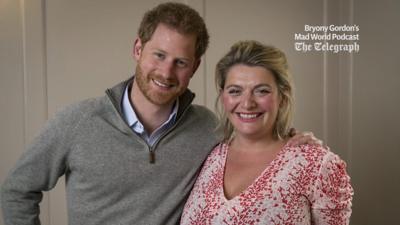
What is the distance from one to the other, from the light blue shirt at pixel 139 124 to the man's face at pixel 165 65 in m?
0.06

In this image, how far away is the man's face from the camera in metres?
1.28

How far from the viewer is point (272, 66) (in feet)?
4.15

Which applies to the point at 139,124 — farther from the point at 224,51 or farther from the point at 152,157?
the point at 224,51

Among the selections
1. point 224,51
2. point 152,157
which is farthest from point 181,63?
point 224,51

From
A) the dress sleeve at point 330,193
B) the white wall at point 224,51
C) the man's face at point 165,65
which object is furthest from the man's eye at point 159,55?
the white wall at point 224,51

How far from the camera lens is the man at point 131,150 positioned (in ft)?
4.15

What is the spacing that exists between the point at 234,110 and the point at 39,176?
24.3 inches

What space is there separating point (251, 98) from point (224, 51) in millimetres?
1158

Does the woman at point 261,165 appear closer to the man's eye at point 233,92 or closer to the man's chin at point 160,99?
the man's eye at point 233,92

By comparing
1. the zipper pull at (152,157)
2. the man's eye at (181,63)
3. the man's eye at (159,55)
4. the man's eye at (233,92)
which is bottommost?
the zipper pull at (152,157)

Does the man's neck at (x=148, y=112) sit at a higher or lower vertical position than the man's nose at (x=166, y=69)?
lower

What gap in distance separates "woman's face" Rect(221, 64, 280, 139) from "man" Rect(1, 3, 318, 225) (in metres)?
0.15

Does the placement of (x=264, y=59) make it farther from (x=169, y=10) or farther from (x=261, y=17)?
(x=261, y=17)

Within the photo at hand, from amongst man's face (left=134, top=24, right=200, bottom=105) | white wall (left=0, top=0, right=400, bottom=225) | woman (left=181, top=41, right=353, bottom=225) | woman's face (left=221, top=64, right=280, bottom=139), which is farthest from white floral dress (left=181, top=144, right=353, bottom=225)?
white wall (left=0, top=0, right=400, bottom=225)
